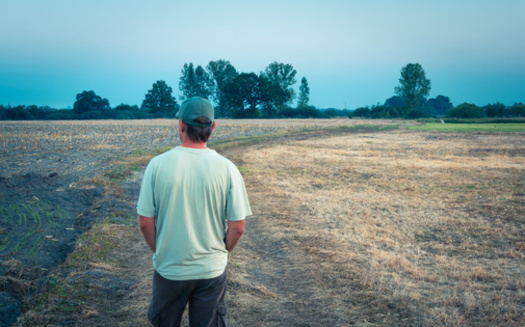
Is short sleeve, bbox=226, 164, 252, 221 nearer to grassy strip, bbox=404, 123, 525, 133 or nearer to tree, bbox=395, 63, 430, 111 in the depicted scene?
grassy strip, bbox=404, 123, 525, 133

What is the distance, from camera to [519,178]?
13.9m

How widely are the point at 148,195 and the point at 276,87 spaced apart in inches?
3911

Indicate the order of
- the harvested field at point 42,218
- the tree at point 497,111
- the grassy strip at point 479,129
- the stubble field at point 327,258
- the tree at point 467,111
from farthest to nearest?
1. the tree at point 467,111
2. the tree at point 497,111
3. the grassy strip at point 479,129
4. the harvested field at point 42,218
5. the stubble field at point 327,258

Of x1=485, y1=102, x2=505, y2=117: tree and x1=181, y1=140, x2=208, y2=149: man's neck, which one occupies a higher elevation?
x1=485, y1=102, x2=505, y2=117: tree

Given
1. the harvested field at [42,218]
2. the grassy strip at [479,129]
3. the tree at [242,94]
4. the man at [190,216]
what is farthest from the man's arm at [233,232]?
the tree at [242,94]

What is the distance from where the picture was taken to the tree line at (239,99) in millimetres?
94812

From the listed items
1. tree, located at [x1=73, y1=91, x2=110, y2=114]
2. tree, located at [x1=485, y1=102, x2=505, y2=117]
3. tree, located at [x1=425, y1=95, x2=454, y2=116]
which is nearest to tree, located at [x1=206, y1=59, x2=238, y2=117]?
tree, located at [x1=73, y1=91, x2=110, y2=114]

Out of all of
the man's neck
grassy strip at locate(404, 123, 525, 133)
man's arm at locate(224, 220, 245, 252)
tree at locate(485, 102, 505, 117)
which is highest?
tree at locate(485, 102, 505, 117)

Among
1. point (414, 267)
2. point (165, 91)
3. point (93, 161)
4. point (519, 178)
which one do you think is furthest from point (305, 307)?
point (165, 91)

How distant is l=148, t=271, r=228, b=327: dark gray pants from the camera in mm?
2400

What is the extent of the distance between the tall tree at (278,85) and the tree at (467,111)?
40.6 metres

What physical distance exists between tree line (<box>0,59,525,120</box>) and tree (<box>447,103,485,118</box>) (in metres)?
2.41

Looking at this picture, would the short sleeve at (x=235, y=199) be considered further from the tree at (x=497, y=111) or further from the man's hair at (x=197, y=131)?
the tree at (x=497, y=111)

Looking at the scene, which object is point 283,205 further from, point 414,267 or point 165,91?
point 165,91
